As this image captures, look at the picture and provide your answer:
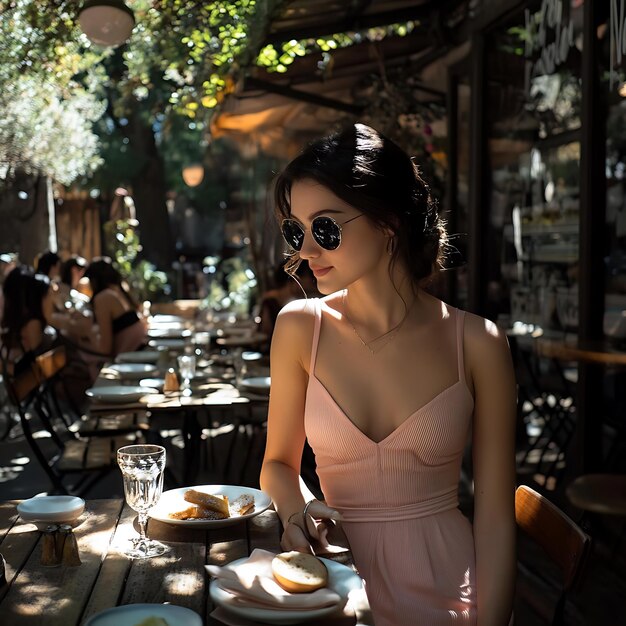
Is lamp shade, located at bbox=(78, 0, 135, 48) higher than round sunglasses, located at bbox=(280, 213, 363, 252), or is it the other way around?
lamp shade, located at bbox=(78, 0, 135, 48)

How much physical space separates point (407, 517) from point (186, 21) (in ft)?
18.1

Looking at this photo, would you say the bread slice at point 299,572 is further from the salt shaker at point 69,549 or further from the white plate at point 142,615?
the salt shaker at point 69,549

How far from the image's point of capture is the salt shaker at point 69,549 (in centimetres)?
196

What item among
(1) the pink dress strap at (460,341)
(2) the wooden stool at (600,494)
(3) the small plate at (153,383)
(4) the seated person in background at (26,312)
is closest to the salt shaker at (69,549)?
(1) the pink dress strap at (460,341)

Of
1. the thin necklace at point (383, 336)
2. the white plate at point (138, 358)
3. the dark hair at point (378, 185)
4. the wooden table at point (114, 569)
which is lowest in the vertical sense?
the white plate at point (138, 358)

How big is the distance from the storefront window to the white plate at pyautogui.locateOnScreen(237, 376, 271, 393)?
1691 millimetres

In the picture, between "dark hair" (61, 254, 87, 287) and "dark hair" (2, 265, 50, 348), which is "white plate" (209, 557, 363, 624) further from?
"dark hair" (61, 254, 87, 287)

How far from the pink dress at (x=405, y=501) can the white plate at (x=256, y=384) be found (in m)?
2.51

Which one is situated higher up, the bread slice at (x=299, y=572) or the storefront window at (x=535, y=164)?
the storefront window at (x=535, y=164)

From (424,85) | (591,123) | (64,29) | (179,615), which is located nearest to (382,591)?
(179,615)

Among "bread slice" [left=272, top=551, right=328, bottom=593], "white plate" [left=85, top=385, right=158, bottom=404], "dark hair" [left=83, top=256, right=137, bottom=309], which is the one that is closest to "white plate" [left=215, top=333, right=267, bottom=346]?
"dark hair" [left=83, top=256, right=137, bottom=309]

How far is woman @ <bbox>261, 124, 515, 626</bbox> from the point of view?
7.07 ft

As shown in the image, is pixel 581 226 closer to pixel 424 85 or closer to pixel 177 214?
pixel 424 85

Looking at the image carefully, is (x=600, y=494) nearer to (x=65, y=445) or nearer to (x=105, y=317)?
(x=65, y=445)
